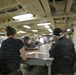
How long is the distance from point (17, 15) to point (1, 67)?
3.92 meters

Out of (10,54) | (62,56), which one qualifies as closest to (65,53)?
(62,56)

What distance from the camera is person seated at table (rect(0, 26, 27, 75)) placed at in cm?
278

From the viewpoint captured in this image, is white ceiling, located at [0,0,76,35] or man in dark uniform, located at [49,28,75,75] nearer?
man in dark uniform, located at [49,28,75,75]

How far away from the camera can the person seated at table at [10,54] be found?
2.78 meters

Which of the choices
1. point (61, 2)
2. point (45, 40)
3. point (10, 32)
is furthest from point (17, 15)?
point (45, 40)

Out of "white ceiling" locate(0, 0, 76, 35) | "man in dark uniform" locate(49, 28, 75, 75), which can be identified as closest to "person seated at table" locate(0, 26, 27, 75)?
"man in dark uniform" locate(49, 28, 75, 75)

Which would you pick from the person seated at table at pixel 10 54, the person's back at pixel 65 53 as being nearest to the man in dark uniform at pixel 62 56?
the person's back at pixel 65 53

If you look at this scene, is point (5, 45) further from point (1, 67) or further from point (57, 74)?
point (57, 74)

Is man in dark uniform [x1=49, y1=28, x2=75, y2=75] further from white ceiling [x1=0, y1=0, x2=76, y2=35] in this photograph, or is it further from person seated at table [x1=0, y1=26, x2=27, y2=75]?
white ceiling [x1=0, y1=0, x2=76, y2=35]

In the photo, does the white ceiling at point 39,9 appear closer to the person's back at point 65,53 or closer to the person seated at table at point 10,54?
the person seated at table at point 10,54

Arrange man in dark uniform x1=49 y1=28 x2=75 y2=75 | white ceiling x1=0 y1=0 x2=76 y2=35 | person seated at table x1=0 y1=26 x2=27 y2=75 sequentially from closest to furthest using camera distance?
person seated at table x1=0 y1=26 x2=27 y2=75 → man in dark uniform x1=49 y1=28 x2=75 y2=75 → white ceiling x1=0 y1=0 x2=76 y2=35

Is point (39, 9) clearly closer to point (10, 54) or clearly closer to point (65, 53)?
point (65, 53)

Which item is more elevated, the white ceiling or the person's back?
the white ceiling

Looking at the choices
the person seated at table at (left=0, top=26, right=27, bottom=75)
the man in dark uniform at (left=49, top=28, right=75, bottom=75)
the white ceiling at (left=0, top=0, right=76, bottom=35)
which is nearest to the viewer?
the person seated at table at (left=0, top=26, right=27, bottom=75)
